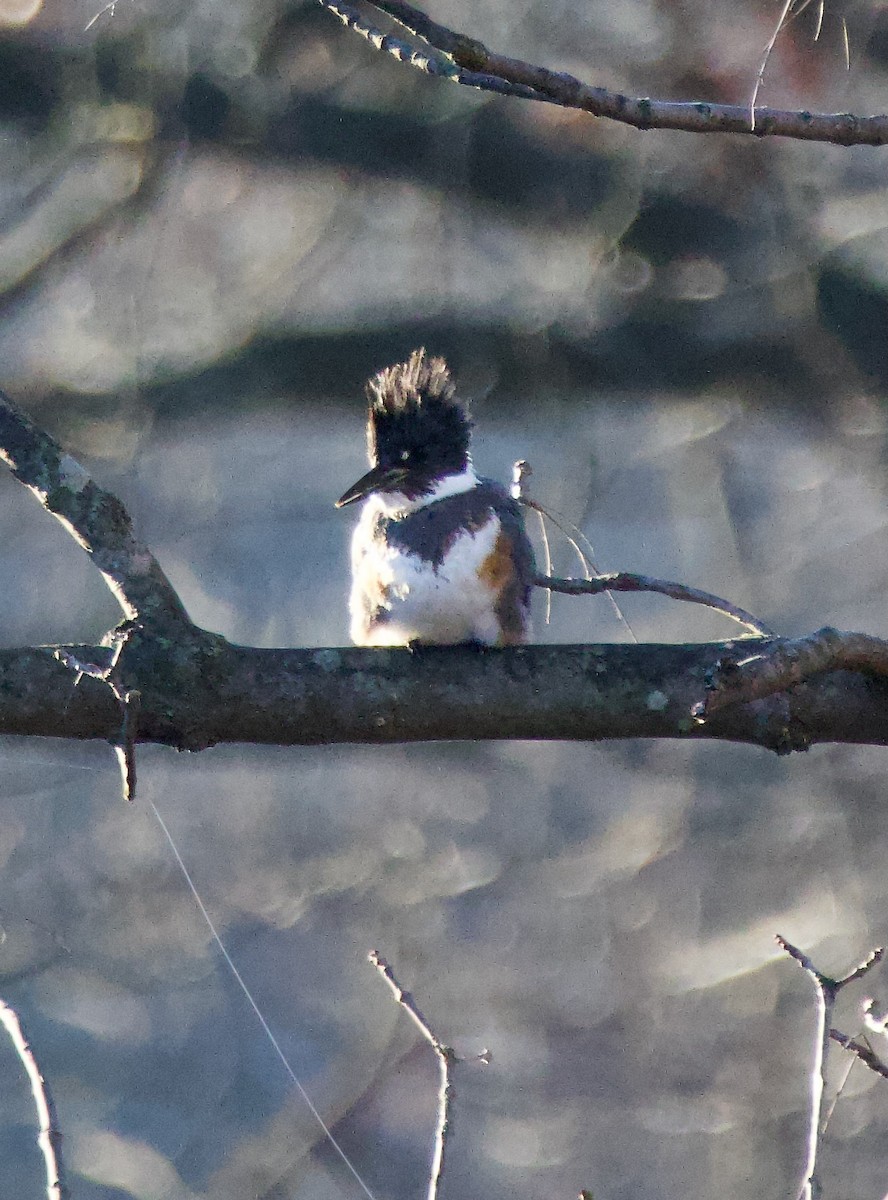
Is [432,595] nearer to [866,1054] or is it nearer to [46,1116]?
[866,1054]

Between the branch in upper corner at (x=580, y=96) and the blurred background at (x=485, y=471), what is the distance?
3.37m

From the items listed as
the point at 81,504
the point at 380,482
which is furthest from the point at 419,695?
the point at 380,482

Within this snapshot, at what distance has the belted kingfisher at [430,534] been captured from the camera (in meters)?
3.25

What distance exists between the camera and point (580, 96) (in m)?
2.12

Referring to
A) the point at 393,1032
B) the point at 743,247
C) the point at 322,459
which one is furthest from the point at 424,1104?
the point at 743,247

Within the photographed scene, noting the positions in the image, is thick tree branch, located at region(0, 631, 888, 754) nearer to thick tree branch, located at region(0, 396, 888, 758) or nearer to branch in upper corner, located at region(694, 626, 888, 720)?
thick tree branch, located at region(0, 396, 888, 758)

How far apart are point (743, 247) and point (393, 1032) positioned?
3.86 metres

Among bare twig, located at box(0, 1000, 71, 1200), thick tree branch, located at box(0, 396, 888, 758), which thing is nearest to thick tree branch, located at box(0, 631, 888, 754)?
thick tree branch, located at box(0, 396, 888, 758)

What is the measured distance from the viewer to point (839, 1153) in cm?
651

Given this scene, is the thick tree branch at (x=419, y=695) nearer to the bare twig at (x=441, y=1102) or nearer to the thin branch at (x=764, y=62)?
the bare twig at (x=441, y=1102)

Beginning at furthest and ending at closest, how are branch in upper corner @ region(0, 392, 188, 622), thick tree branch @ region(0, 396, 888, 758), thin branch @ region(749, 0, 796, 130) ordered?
branch in upper corner @ region(0, 392, 188, 622), thick tree branch @ region(0, 396, 888, 758), thin branch @ region(749, 0, 796, 130)

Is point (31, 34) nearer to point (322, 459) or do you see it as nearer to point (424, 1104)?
point (322, 459)

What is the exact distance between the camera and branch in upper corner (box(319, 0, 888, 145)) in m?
2.07

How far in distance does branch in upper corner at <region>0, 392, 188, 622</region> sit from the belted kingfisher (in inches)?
25.1
